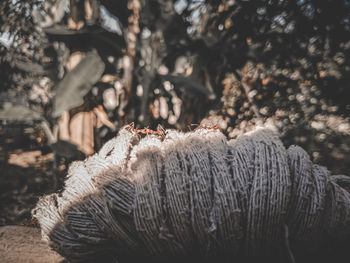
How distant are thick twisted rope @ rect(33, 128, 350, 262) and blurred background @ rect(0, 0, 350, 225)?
638 millimetres

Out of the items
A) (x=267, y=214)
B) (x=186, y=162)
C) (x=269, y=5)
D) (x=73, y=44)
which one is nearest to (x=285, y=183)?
(x=267, y=214)

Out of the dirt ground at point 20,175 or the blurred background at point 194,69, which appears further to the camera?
the dirt ground at point 20,175

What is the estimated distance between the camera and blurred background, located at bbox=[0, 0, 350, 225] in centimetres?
126

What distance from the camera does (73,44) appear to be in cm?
143

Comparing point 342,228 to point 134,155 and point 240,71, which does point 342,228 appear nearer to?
point 134,155

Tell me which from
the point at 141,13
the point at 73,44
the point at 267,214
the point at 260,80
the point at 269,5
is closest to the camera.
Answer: the point at 267,214

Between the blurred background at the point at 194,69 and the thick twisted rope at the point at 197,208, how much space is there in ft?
2.09

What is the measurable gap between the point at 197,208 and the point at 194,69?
161 centimetres

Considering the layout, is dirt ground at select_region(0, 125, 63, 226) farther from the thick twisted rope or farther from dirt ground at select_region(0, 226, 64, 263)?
the thick twisted rope

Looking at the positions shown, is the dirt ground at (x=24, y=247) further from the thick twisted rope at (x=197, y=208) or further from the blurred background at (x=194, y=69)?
the blurred background at (x=194, y=69)

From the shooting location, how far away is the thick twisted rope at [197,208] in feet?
1.29

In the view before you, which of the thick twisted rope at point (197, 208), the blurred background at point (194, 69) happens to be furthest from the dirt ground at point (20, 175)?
the thick twisted rope at point (197, 208)

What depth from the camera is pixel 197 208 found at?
0.39 meters

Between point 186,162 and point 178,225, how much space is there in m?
0.11
